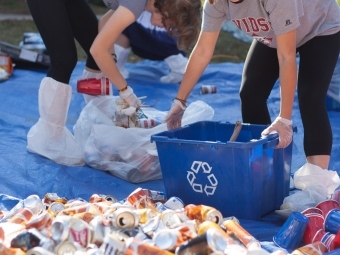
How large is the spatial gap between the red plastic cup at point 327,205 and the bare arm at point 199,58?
0.77 meters

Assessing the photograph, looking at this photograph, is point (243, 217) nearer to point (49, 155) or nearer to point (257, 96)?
point (257, 96)

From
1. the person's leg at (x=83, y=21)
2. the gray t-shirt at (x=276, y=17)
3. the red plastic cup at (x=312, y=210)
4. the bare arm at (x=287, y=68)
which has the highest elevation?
the gray t-shirt at (x=276, y=17)

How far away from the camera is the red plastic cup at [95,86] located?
3367 millimetres

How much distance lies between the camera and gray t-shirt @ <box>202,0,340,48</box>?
2297mm

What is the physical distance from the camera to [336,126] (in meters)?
3.69

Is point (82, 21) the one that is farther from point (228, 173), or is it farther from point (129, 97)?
point (228, 173)

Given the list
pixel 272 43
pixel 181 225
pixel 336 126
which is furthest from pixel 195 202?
pixel 336 126

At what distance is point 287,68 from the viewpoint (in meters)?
2.34

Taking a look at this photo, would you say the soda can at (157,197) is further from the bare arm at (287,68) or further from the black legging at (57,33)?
the black legging at (57,33)

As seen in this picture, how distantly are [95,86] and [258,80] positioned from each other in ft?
3.34

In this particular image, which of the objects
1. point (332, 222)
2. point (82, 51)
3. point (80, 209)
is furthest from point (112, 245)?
point (82, 51)

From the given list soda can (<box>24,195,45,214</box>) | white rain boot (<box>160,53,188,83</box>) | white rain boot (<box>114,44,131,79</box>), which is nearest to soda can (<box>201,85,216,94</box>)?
white rain boot (<box>160,53,188,83</box>)

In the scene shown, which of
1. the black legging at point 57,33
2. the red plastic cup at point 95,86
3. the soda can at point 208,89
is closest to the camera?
the black legging at point 57,33

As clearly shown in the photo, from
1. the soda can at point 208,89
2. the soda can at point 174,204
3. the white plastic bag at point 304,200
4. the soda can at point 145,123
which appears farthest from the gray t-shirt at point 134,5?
the soda can at point 208,89
